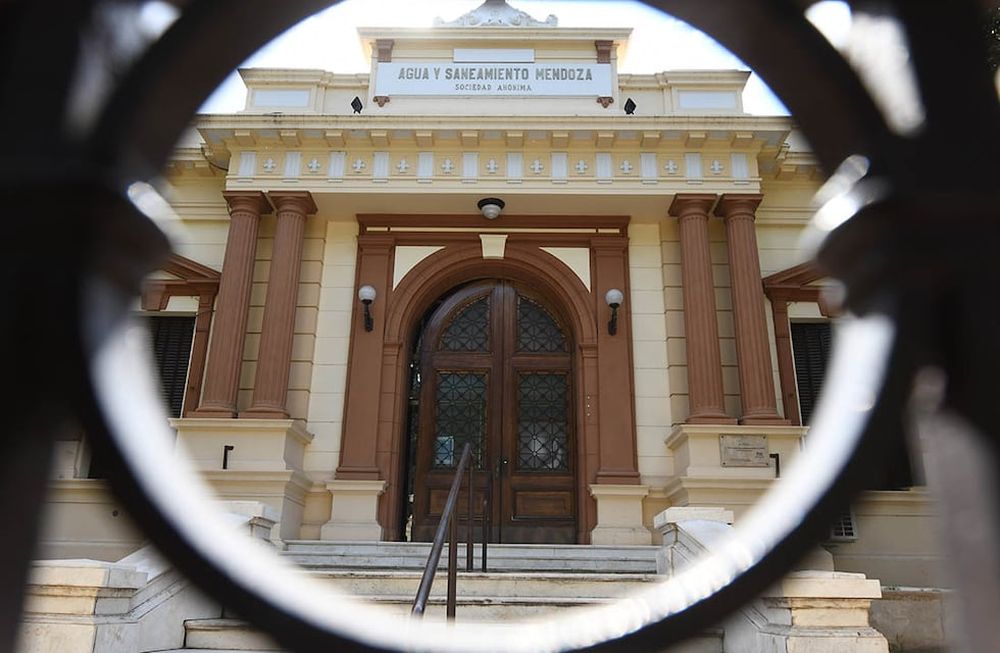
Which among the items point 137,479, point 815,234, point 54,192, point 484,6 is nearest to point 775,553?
point 815,234

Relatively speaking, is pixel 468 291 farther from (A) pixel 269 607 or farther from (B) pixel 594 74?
(A) pixel 269 607

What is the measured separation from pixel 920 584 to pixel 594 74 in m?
6.77

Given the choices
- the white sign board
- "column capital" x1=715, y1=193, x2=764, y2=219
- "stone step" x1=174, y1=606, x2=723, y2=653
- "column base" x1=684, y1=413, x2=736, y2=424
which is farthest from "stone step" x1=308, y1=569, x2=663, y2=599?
the white sign board

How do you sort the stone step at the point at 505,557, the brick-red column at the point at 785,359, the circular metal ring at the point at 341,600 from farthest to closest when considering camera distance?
the brick-red column at the point at 785,359
the stone step at the point at 505,557
the circular metal ring at the point at 341,600

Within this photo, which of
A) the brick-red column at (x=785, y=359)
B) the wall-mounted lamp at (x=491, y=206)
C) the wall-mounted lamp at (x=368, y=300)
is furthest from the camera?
the wall-mounted lamp at (x=491, y=206)

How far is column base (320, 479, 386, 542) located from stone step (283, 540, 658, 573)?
656mm

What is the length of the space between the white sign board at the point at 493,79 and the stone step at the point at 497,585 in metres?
6.08

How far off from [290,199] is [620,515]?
16.6 feet

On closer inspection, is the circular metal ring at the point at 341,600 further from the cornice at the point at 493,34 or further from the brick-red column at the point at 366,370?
the cornice at the point at 493,34

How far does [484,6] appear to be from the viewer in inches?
390

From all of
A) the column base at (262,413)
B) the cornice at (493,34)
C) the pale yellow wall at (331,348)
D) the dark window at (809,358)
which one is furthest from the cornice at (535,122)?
the column base at (262,413)

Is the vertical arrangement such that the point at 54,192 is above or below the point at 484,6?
below

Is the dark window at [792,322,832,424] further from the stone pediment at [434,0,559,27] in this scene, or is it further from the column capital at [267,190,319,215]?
the column capital at [267,190,319,215]

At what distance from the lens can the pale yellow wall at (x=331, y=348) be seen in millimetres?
8227
